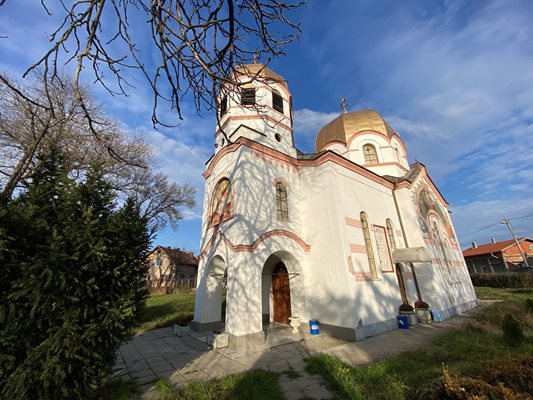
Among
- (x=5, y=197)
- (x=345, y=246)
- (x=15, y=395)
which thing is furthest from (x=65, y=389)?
(x=345, y=246)

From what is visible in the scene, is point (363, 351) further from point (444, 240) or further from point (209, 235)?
point (444, 240)

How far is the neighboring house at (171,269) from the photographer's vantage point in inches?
1163

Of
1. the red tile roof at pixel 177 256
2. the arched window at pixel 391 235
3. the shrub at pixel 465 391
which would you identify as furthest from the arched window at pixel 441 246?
the red tile roof at pixel 177 256

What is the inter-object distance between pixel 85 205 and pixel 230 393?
4.11 m

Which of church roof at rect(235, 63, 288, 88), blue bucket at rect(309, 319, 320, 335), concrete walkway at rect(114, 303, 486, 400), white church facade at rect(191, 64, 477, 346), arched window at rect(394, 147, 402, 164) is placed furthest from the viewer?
arched window at rect(394, 147, 402, 164)

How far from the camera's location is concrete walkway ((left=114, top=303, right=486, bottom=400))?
5.04 m

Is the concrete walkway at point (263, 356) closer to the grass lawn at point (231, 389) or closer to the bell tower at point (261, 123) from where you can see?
the grass lawn at point (231, 389)

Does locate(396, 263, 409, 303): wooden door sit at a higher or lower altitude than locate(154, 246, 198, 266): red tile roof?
lower

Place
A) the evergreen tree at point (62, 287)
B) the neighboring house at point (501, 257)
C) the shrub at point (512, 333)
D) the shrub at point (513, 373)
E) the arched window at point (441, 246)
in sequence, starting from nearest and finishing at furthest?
the shrub at point (513, 373)
the evergreen tree at point (62, 287)
the shrub at point (512, 333)
the arched window at point (441, 246)
the neighboring house at point (501, 257)

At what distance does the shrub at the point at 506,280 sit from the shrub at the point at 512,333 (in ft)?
70.4

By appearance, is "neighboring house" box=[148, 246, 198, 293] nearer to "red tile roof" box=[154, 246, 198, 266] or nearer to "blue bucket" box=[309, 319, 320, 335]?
"red tile roof" box=[154, 246, 198, 266]

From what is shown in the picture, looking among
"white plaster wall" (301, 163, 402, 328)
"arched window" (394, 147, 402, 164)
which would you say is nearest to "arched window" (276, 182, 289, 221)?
"white plaster wall" (301, 163, 402, 328)

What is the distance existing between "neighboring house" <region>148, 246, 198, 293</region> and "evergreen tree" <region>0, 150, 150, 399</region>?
26.9 metres

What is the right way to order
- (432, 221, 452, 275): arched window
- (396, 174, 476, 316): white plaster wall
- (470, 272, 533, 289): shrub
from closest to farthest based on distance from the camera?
(396, 174, 476, 316): white plaster wall → (432, 221, 452, 275): arched window → (470, 272, 533, 289): shrub
